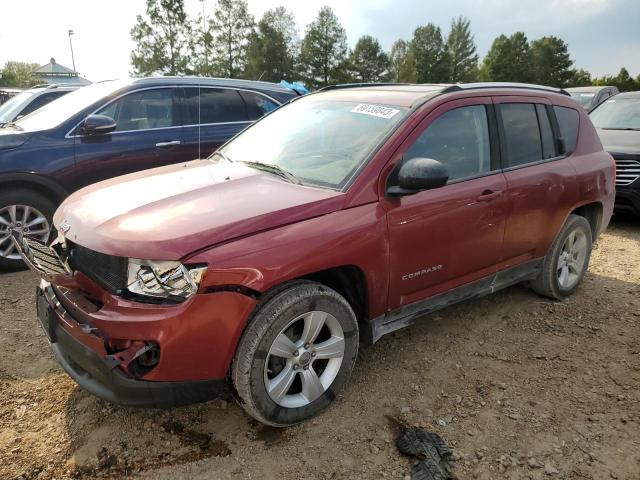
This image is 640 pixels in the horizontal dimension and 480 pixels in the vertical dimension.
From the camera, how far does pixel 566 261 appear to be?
4.27 metres

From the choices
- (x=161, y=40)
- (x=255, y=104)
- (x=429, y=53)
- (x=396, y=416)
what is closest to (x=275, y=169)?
(x=396, y=416)

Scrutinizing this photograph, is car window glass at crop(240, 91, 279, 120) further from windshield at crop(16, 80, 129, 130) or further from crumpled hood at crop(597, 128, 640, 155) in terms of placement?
crumpled hood at crop(597, 128, 640, 155)

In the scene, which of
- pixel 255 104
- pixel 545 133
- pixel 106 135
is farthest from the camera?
pixel 255 104

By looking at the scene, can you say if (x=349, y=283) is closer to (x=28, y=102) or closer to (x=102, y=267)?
(x=102, y=267)

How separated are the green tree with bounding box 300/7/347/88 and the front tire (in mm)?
59607

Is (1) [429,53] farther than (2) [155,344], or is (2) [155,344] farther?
(1) [429,53]

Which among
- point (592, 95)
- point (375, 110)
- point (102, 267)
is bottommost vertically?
point (102, 267)

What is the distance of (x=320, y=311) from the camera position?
2518 millimetres

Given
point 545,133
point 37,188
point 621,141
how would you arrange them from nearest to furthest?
point 545,133
point 37,188
point 621,141

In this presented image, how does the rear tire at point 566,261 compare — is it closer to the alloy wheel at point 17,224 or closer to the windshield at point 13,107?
the alloy wheel at point 17,224

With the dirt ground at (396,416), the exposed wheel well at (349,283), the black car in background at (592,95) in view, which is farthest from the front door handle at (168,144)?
the black car in background at (592,95)

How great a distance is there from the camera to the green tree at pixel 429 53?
6675 centimetres

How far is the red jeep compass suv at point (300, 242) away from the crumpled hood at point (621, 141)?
3.79 m

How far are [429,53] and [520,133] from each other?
230 feet
